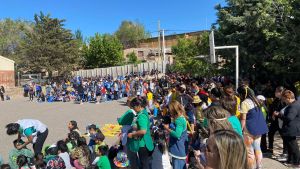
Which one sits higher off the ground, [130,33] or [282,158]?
[130,33]

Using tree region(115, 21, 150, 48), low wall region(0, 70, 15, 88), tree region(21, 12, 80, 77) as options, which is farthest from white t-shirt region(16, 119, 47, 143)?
tree region(115, 21, 150, 48)

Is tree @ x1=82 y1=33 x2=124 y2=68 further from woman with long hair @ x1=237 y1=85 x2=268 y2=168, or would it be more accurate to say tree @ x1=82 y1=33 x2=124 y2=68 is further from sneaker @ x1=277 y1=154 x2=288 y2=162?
woman with long hair @ x1=237 y1=85 x2=268 y2=168

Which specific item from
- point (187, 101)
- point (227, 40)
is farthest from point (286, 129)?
point (227, 40)

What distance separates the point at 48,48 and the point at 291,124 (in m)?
43.8

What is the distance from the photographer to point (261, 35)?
15.1 metres

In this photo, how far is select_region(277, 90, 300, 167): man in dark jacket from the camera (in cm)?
675

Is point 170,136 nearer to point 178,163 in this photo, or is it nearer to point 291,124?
point 178,163

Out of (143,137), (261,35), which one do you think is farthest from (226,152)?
(261,35)

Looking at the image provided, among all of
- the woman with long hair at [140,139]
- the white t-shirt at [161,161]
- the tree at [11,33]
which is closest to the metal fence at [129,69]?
the tree at [11,33]

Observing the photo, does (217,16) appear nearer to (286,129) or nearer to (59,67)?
(286,129)

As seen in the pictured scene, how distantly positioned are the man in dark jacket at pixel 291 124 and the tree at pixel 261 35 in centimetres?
519

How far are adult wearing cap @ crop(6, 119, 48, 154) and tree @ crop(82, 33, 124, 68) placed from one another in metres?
50.6

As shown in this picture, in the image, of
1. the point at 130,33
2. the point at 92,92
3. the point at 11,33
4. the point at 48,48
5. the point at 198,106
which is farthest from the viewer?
the point at 130,33

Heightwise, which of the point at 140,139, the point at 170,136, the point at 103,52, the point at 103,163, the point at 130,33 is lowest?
the point at 103,163
